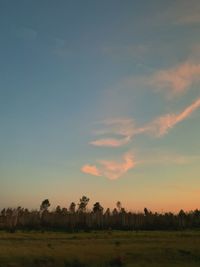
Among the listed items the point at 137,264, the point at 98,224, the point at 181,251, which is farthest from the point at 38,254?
the point at 98,224

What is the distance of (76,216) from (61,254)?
144351 mm

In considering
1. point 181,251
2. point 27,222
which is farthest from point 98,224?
point 181,251

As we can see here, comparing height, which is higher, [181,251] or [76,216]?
[76,216]

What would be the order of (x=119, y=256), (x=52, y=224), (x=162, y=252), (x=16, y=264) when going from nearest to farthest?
(x=16, y=264) → (x=119, y=256) → (x=162, y=252) → (x=52, y=224)

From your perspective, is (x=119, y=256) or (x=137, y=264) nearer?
(x=137, y=264)

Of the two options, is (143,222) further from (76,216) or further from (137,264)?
(137,264)

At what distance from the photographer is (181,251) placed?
47531 mm

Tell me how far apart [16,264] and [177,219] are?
5832 inches

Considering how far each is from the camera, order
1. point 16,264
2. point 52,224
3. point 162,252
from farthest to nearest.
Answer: point 52,224
point 162,252
point 16,264

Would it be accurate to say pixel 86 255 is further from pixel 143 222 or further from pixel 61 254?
pixel 143 222

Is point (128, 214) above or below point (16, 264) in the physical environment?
above

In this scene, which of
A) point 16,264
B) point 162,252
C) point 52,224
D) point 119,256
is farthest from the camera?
point 52,224

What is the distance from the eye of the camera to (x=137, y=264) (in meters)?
38.5

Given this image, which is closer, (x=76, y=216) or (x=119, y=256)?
(x=119, y=256)
